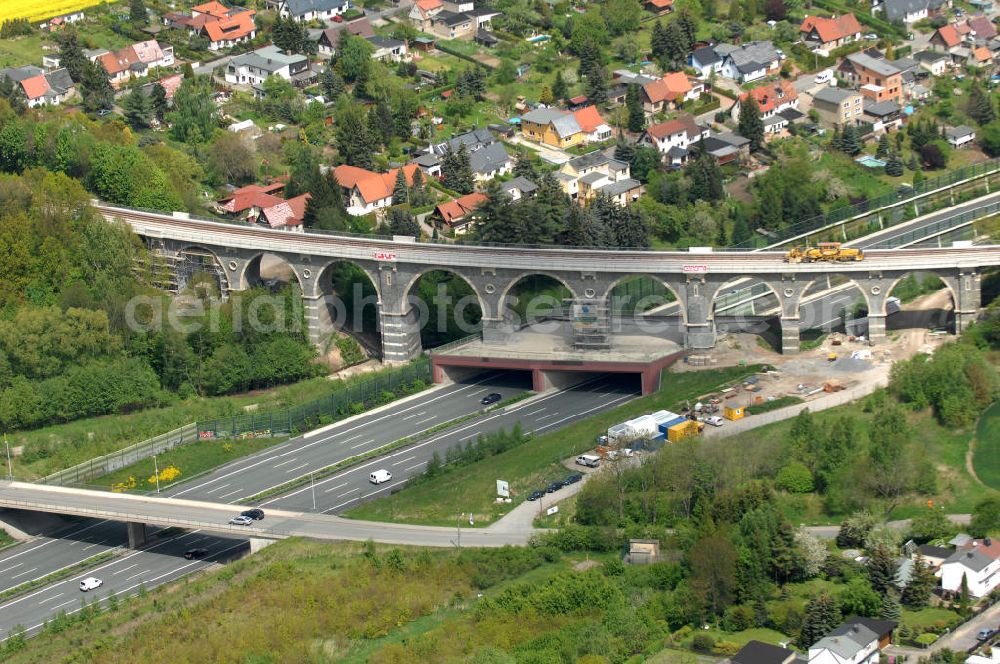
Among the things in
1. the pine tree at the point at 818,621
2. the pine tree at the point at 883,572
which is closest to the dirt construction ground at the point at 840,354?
the pine tree at the point at 883,572

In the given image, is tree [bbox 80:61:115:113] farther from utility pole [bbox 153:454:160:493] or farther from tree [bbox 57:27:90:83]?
utility pole [bbox 153:454:160:493]

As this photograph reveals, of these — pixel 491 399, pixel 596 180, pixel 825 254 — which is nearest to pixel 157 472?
pixel 491 399

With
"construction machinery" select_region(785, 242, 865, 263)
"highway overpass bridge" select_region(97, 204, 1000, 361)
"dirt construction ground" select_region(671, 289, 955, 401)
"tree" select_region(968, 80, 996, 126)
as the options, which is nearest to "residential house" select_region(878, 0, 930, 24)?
"tree" select_region(968, 80, 996, 126)

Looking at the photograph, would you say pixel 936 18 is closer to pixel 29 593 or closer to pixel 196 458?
pixel 196 458

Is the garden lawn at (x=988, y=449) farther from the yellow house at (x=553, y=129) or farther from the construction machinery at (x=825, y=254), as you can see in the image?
the yellow house at (x=553, y=129)

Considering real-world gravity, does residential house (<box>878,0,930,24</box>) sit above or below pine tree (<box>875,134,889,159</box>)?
above

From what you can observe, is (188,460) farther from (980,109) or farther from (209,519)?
(980,109)
